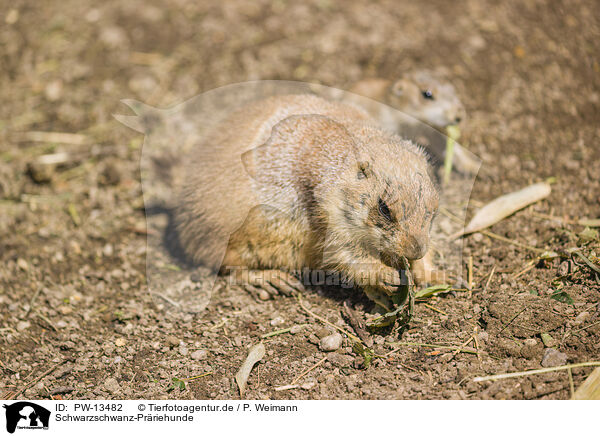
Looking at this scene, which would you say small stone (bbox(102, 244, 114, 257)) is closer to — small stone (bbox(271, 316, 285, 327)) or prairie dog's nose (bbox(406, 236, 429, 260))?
small stone (bbox(271, 316, 285, 327))

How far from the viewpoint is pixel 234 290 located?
148 inches

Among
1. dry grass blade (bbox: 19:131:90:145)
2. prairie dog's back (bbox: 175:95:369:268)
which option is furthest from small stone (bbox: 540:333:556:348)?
dry grass blade (bbox: 19:131:90:145)

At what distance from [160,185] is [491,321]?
304 centimetres

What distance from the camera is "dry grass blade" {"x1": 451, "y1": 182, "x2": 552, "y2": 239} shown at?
12.7 ft

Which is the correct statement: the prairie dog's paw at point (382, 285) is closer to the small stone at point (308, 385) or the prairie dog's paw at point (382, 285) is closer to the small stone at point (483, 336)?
the small stone at point (483, 336)

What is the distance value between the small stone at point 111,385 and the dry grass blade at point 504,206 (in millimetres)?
2486

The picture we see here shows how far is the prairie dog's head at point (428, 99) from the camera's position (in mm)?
4535

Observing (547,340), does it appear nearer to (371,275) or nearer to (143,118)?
(371,275)

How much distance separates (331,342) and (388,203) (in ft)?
3.05
